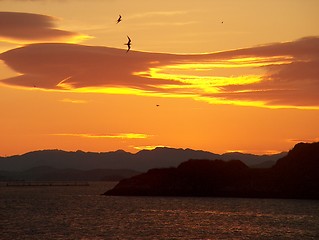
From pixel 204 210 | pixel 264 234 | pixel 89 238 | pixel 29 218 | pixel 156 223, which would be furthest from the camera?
pixel 204 210

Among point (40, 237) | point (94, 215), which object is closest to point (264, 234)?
point (40, 237)

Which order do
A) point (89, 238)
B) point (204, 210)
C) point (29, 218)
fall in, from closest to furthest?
point (89, 238), point (29, 218), point (204, 210)

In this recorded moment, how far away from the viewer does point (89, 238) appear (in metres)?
86.1

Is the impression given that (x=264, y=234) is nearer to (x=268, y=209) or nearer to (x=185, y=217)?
(x=185, y=217)

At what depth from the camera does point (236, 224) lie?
109500 mm

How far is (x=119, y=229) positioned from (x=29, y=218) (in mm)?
27701

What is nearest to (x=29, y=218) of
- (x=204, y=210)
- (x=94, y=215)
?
(x=94, y=215)

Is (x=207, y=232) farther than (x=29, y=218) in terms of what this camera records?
No

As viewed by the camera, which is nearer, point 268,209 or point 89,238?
point 89,238

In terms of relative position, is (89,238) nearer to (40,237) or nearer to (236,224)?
(40,237)

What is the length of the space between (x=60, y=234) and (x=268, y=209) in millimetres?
71536

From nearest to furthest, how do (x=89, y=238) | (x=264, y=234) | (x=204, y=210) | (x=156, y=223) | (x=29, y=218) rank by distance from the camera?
(x=89, y=238) < (x=264, y=234) < (x=156, y=223) < (x=29, y=218) < (x=204, y=210)

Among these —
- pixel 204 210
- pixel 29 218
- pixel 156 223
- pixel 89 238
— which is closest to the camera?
pixel 89 238

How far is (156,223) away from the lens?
356ft
